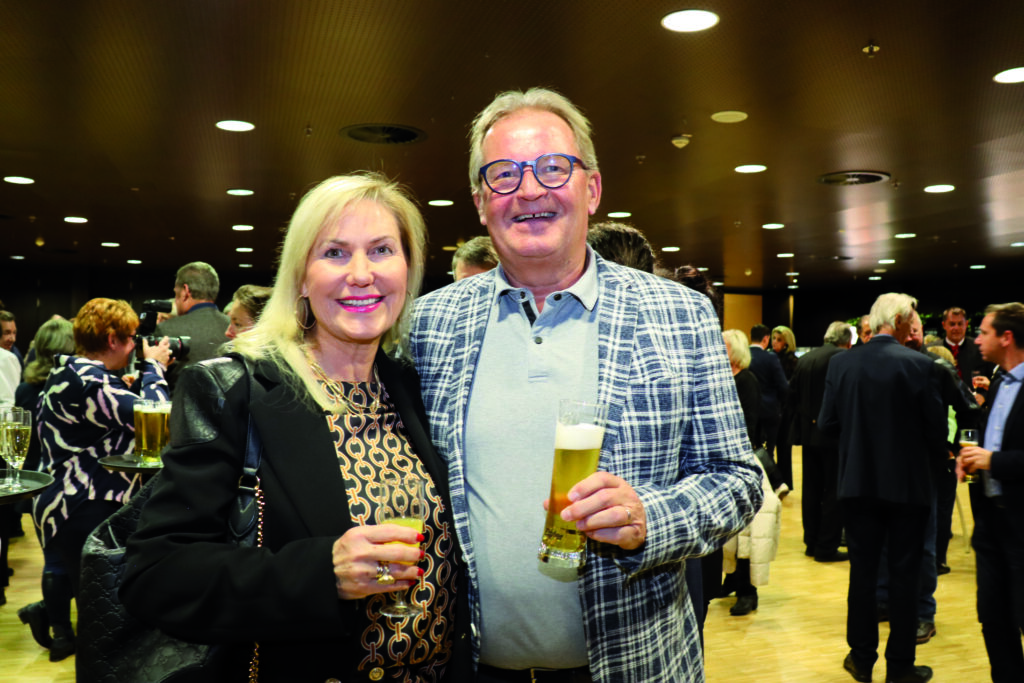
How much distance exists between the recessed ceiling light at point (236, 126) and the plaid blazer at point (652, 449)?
5039 millimetres

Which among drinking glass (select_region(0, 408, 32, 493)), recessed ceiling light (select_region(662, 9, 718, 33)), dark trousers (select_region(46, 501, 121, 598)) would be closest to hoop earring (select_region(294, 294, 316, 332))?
drinking glass (select_region(0, 408, 32, 493))

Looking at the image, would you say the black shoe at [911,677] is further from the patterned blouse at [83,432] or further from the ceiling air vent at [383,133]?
the ceiling air vent at [383,133]

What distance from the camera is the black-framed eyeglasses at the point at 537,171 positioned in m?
1.64

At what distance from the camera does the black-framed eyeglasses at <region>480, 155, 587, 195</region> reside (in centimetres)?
164

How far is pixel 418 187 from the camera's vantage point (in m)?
8.46

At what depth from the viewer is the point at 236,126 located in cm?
618

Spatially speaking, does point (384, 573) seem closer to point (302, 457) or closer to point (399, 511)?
point (399, 511)

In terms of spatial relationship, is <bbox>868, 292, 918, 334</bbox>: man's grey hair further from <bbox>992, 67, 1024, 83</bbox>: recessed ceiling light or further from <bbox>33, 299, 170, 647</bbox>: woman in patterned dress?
<bbox>33, 299, 170, 647</bbox>: woman in patterned dress

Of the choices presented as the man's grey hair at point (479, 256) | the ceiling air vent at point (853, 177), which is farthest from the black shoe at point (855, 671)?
the ceiling air vent at point (853, 177)

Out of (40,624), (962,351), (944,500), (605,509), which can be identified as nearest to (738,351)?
(944,500)

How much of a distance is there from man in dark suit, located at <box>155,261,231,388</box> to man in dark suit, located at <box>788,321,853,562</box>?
4510 millimetres

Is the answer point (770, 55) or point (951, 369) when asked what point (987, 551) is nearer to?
point (951, 369)

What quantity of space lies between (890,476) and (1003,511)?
594 millimetres

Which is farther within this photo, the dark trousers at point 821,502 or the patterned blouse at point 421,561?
the dark trousers at point 821,502
